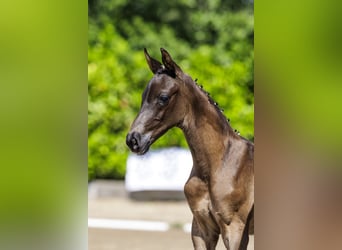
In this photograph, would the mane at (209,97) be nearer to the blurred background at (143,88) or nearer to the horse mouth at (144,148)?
the blurred background at (143,88)

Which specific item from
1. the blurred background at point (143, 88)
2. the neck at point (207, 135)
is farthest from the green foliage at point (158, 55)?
the neck at point (207, 135)

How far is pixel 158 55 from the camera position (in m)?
2.72

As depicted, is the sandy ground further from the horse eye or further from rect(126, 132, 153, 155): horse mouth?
the horse eye

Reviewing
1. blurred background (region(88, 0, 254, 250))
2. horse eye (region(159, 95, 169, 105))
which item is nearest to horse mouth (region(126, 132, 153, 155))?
horse eye (region(159, 95, 169, 105))

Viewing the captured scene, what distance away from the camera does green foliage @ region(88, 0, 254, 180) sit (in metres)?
3.19

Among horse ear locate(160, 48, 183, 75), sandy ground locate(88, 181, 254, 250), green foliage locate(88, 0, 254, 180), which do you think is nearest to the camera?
horse ear locate(160, 48, 183, 75)

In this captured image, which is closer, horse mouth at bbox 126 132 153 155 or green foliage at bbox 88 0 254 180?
horse mouth at bbox 126 132 153 155

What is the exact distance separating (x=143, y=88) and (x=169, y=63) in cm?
74

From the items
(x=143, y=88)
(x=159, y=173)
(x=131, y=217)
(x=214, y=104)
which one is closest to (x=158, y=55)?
(x=214, y=104)

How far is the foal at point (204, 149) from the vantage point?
2.49 metres

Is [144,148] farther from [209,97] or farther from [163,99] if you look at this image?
[209,97]
